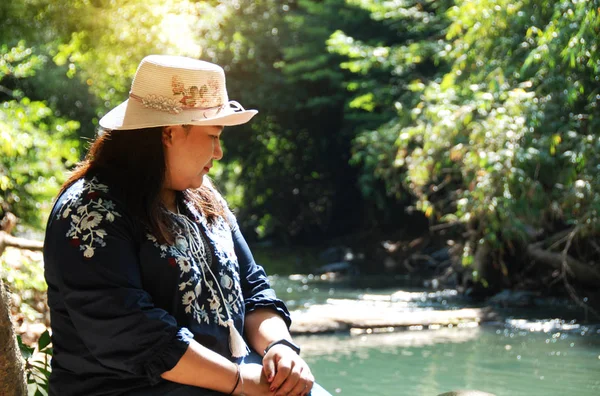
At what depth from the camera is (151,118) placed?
8.54 ft

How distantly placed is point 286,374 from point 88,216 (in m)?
0.71

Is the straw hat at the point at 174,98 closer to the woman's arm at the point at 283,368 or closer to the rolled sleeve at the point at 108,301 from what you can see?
the rolled sleeve at the point at 108,301

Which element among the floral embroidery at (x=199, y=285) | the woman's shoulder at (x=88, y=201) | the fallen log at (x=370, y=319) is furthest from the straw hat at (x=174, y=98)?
the fallen log at (x=370, y=319)

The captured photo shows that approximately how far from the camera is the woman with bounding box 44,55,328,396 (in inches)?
93.4

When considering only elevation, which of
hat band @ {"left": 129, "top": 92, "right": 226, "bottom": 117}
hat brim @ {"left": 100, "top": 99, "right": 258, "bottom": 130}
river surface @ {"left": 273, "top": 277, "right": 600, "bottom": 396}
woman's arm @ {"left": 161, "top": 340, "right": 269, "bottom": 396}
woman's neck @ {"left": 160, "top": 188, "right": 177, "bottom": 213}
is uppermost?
hat band @ {"left": 129, "top": 92, "right": 226, "bottom": 117}

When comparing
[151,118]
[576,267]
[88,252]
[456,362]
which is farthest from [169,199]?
[576,267]

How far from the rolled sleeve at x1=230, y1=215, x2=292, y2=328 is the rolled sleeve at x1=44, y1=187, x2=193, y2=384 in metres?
0.52

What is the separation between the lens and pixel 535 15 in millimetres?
9125

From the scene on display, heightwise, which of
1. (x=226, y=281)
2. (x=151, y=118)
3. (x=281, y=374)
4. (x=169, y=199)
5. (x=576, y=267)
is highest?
(x=151, y=118)

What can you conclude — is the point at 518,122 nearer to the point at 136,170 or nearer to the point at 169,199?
the point at 169,199

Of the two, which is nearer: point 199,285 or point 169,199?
point 199,285

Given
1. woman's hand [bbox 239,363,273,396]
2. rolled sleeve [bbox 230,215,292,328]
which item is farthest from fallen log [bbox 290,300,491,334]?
woman's hand [bbox 239,363,273,396]

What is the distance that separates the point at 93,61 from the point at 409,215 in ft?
24.7

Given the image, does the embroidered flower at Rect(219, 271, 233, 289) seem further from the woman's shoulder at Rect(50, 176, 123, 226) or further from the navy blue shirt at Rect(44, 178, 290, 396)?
the woman's shoulder at Rect(50, 176, 123, 226)
